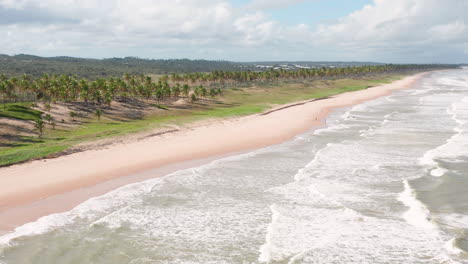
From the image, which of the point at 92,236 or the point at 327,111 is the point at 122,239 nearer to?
the point at 92,236

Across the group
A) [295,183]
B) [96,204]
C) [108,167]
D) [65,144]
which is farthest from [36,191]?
[295,183]

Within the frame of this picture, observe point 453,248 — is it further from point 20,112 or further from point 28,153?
point 20,112

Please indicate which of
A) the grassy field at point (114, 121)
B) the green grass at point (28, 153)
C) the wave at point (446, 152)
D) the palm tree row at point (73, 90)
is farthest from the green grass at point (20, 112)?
the wave at point (446, 152)

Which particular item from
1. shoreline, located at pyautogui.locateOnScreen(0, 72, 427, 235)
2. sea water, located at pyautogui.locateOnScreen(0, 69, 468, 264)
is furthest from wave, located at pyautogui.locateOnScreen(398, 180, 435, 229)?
shoreline, located at pyautogui.locateOnScreen(0, 72, 427, 235)

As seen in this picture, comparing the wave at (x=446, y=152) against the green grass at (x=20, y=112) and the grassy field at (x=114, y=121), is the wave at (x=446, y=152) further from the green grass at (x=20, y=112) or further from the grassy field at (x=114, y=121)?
the green grass at (x=20, y=112)

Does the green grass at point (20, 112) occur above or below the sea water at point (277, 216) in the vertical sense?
above
